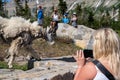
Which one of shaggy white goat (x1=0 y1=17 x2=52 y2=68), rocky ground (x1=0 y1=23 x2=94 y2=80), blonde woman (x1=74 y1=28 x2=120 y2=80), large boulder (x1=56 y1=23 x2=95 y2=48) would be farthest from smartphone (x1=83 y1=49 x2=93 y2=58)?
large boulder (x1=56 y1=23 x2=95 y2=48)

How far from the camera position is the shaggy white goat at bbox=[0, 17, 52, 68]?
13.8m

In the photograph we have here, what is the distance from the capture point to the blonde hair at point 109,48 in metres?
4.39

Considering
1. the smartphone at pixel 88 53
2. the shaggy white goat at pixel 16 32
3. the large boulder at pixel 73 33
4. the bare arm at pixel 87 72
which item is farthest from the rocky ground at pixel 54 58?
the bare arm at pixel 87 72

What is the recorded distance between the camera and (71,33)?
24.8 metres

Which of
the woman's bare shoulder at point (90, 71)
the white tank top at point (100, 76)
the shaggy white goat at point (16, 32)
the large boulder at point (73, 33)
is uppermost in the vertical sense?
the woman's bare shoulder at point (90, 71)

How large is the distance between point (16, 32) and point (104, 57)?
31.5 feet

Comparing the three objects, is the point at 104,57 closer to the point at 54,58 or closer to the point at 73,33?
the point at 54,58

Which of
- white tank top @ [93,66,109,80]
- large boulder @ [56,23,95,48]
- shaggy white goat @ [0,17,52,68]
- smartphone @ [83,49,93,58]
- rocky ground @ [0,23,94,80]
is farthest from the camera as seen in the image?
large boulder @ [56,23,95,48]

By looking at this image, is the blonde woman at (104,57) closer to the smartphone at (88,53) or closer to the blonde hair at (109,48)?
the blonde hair at (109,48)

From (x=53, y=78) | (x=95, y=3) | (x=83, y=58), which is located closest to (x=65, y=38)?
(x=53, y=78)

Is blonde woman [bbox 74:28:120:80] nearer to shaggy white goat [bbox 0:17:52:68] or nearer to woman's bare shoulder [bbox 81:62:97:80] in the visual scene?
woman's bare shoulder [bbox 81:62:97:80]

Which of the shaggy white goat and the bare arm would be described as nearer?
the bare arm

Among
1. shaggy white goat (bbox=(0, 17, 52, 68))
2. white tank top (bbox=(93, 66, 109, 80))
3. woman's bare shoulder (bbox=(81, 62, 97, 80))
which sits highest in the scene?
woman's bare shoulder (bbox=(81, 62, 97, 80))

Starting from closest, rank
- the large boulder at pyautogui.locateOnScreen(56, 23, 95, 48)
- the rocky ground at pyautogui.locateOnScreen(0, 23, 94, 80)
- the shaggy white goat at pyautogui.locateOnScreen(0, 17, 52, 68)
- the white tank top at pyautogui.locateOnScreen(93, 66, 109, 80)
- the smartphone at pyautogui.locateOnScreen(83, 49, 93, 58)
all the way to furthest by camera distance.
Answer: the white tank top at pyautogui.locateOnScreen(93, 66, 109, 80) < the smartphone at pyautogui.locateOnScreen(83, 49, 93, 58) < the rocky ground at pyautogui.locateOnScreen(0, 23, 94, 80) < the shaggy white goat at pyautogui.locateOnScreen(0, 17, 52, 68) < the large boulder at pyautogui.locateOnScreen(56, 23, 95, 48)
